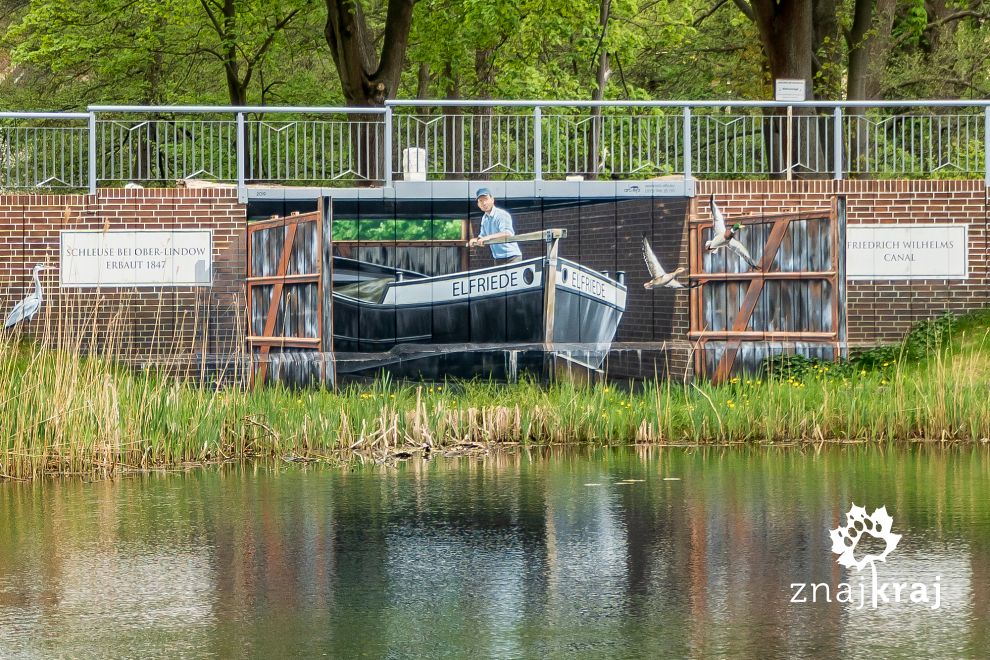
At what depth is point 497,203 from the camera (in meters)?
19.5

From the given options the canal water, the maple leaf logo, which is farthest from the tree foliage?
the maple leaf logo

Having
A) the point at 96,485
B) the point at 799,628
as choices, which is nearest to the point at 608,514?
the point at 799,628

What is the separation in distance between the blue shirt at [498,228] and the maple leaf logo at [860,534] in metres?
9.57

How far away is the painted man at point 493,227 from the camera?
64.0ft

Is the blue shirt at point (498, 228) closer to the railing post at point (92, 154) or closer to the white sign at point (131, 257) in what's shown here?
the white sign at point (131, 257)

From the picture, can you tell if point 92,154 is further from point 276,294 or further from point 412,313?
point 412,313

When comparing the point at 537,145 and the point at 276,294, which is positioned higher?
the point at 537,145

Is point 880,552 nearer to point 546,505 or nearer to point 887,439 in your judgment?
point 546,505

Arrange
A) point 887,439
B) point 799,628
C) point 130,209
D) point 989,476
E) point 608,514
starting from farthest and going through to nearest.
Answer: point 130,209 < point 887,439 < point 989,476 < point 608,514 < point 799,628

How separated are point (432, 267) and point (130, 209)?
3879mm

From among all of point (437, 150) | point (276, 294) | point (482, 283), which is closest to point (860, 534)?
point (482, 283)

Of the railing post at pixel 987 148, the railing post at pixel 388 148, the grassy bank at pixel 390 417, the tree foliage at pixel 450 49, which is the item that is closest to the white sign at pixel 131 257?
the railing post at pixel 388 148

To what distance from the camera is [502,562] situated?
8805mm

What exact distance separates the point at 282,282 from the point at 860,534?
11152 mm
